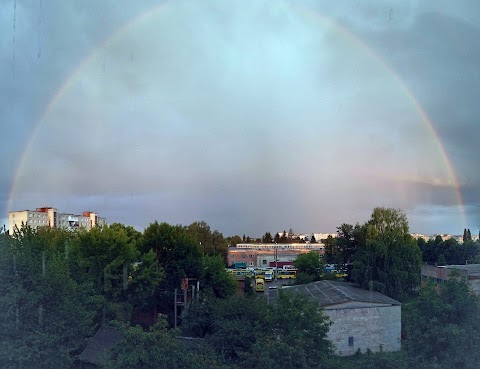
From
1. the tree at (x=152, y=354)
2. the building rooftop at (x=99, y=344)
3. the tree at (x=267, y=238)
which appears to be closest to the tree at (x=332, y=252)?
the building rooftop at (x=99, y=344)

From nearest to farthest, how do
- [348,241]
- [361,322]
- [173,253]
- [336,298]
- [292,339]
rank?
[292,339] → [361,322] → [336,298] → [173,253] → [348,241]

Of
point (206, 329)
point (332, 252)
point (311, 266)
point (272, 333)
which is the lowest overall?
point (311, 266)

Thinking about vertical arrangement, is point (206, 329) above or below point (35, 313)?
below

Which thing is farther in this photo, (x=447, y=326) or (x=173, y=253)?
(x=173, y=253)

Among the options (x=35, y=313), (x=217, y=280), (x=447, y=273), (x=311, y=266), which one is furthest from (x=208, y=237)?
(x=35, y=313)

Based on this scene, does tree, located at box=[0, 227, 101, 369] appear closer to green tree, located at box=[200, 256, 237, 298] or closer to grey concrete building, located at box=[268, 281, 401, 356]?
grey concrete building, located at box=[268, 281, 401, 356]

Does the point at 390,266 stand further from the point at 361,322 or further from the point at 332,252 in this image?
the point at 361,322

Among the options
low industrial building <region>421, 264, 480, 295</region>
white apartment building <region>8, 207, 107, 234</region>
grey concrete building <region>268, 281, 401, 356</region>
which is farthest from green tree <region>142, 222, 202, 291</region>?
white apartment building <region>8, 207, 107, 234</region>
